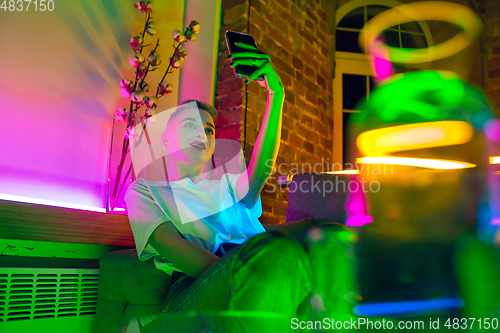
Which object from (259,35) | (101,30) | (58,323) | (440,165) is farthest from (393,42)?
(58,323)

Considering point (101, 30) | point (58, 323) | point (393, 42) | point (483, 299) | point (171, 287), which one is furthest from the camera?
point (393, 42)

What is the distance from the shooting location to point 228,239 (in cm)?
107

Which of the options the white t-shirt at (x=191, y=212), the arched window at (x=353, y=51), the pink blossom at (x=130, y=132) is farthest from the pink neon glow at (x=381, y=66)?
the white t-shirt at (x=191, y=212)

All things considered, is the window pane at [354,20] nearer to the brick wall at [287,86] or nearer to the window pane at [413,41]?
the window pane at [413,41]

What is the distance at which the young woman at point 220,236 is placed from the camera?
56 centimetres

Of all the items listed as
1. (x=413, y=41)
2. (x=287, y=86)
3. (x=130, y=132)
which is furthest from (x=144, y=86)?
(x=413, y=41)

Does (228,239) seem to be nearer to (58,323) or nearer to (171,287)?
(171,287)

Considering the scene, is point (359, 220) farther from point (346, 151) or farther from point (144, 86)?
point (346, 151)

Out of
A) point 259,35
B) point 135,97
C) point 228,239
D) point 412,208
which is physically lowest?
point 228,239

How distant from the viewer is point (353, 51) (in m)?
3.71

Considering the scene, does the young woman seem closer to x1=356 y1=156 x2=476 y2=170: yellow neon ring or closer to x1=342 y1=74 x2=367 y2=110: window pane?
x1=356 y1=156 x2=476 y2=170: yellow neon ring

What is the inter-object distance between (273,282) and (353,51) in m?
3.61

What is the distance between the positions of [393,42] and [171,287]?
3.92m

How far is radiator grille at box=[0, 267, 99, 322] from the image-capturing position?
3.60ft
